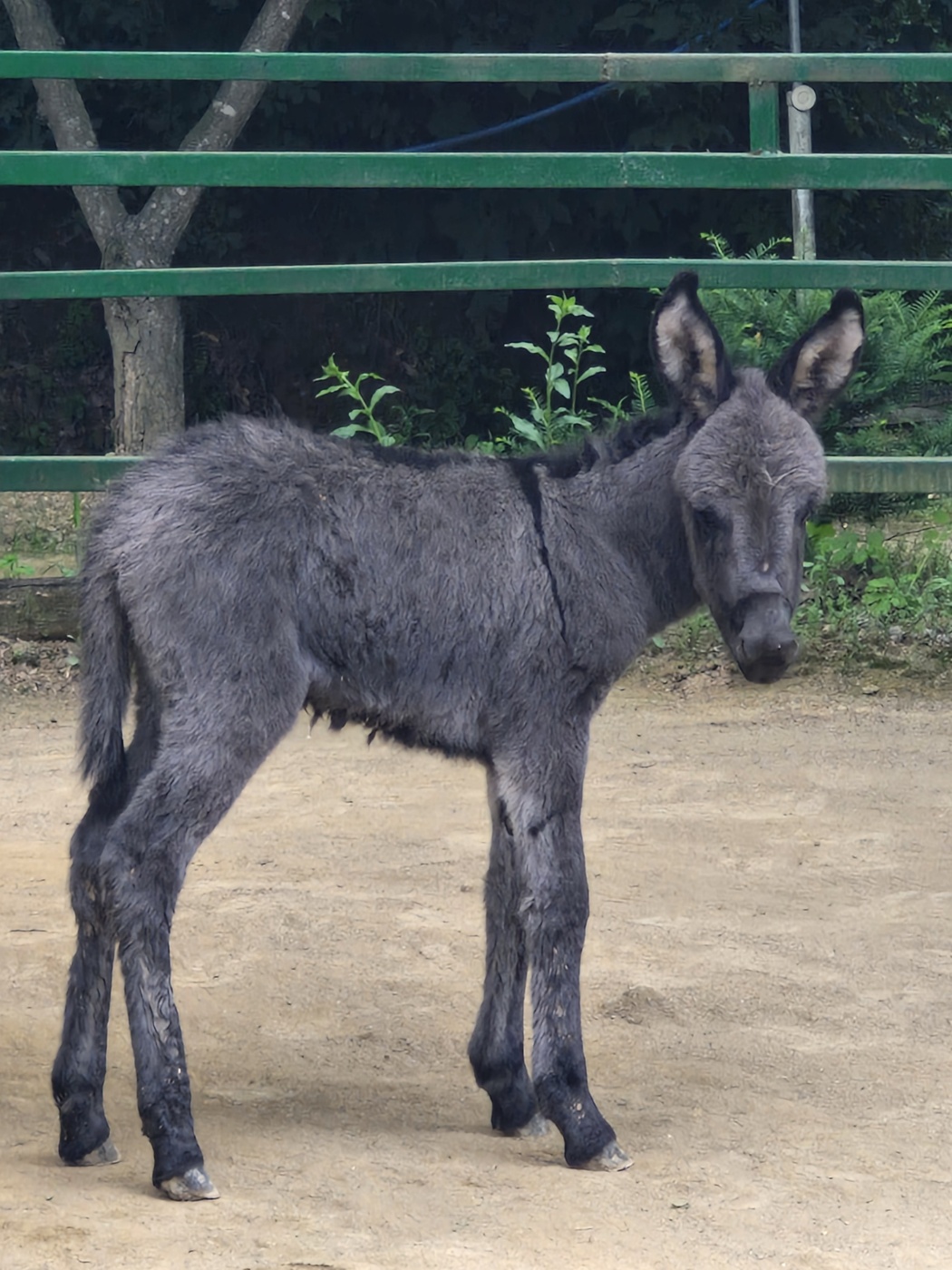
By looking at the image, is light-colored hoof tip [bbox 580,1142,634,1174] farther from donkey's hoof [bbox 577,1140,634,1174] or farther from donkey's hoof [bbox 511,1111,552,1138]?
donkey's hoof [bbox 511,1111,552,1138]

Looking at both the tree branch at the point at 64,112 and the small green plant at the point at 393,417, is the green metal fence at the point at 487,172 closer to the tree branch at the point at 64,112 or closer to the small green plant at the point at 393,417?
the small green plant at the point at 393,417

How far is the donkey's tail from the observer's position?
3963 mm

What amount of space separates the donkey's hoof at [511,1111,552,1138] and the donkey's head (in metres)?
1.22

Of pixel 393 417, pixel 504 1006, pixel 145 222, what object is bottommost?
pixel 504 1006

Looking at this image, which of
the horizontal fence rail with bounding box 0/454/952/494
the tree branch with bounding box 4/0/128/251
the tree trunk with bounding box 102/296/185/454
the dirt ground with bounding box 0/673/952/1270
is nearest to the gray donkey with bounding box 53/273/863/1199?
the dirt ground with bounding box 0/673/952/1270

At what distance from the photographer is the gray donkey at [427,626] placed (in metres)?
3.79

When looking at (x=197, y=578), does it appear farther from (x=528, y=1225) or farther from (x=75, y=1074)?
(x=528, y=1225)

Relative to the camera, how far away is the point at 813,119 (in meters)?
11.0

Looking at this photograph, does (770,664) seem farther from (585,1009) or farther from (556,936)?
(585,1009)

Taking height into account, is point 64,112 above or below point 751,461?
above

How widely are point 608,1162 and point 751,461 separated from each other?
1651mm

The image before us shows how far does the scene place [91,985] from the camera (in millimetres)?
3965

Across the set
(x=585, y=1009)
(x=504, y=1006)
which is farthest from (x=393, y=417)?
(x=504, y=1006)

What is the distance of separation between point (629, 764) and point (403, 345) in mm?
6017
